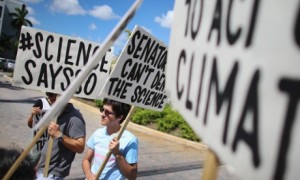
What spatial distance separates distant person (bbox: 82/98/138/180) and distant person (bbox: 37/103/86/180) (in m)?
0.14

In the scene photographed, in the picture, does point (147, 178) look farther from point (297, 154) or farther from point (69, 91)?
point (297, 154)

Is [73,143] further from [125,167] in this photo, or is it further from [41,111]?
[41,111]

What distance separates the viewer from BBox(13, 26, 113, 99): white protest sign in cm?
369

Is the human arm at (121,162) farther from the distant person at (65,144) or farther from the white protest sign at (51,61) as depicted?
the white protest sign at (51,61)

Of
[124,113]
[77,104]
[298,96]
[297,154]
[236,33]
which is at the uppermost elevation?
[236,33]

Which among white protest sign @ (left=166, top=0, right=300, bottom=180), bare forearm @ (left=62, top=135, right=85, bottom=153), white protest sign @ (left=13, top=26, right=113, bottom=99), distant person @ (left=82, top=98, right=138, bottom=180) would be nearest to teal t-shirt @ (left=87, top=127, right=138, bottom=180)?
distant person @ (left=82, top=98, right=138, bottom=180)

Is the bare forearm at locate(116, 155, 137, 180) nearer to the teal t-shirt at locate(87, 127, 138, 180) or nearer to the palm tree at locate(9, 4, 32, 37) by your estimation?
the teal t-shirt at locate(87, 127, 138, 180)

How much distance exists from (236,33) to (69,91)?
0.63 metres

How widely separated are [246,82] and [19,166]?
1622mm

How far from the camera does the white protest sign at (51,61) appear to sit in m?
3.69

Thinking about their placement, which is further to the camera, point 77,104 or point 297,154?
point 77,104

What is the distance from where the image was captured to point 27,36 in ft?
12.3

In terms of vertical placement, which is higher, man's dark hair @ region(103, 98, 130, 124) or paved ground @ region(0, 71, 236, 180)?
man's dark hair @ region(103, 98, 130, 124)

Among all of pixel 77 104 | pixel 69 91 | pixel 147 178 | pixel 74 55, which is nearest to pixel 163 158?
pixel 147 178
